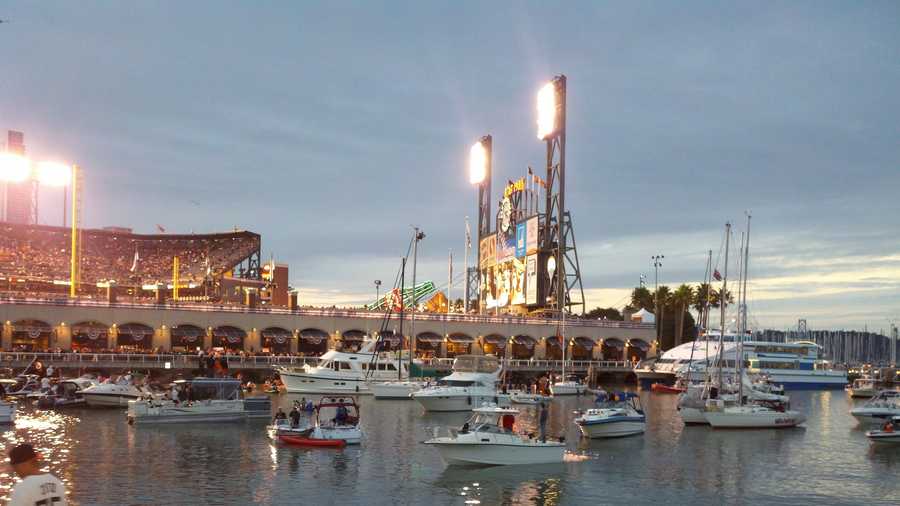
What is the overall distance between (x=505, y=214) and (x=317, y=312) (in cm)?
3745

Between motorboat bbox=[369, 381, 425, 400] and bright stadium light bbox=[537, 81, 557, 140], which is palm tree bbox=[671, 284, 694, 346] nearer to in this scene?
bright stadium light bbox=[537, 81, 557, 140]

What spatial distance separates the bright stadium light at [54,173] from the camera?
96.8 metres

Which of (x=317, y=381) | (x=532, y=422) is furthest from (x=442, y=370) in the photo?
(x=532, y=422)

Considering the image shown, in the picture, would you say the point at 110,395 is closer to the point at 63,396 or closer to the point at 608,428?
the point at 63,396

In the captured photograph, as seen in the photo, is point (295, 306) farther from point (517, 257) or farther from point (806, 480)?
point (806, 480)

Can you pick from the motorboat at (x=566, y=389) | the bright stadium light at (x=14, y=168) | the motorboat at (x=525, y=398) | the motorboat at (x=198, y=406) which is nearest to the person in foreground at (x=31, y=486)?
the motorboat at (x=198, y=406)

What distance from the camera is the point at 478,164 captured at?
139 m

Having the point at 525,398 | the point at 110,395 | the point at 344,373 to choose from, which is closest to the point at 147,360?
the point at 344,373

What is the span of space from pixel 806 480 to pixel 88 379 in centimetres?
5049

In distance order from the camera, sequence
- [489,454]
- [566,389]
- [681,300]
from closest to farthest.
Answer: [489,454] < [566,389] < [681,300]

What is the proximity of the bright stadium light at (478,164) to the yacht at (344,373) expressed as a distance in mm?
65257

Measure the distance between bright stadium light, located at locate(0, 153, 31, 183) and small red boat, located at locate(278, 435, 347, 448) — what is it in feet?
227

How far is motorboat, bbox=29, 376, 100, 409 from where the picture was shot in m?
57.8

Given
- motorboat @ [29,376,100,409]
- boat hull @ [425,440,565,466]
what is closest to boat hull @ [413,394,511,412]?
motorboat @ [29,376,100,409]
